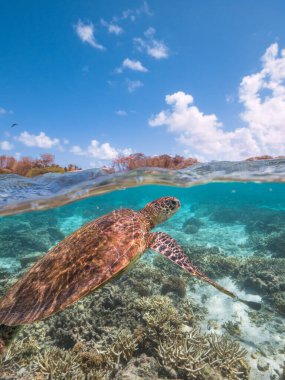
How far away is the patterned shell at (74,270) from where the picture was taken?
3.37m

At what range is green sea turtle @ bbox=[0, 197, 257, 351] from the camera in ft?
11.1

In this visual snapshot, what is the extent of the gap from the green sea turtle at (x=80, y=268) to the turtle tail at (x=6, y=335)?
0.05 feet

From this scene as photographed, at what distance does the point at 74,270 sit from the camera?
12.3ft

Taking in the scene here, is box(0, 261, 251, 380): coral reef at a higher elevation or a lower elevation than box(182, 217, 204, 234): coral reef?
higher

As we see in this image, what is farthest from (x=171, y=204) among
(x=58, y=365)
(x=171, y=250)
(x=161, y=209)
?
(x=58, y=365)

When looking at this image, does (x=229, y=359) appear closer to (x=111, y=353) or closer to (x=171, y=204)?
(x=111, y=353)

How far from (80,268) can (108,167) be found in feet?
40.5

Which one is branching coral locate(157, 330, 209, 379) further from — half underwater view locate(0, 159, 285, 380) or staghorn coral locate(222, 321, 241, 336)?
staghorn coral locate(222, 321, 241, 336)

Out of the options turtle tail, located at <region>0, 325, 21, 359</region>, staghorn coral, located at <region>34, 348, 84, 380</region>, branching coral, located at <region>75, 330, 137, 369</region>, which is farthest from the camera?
branching coral, located at <region>75, 330, 137, 369</region>

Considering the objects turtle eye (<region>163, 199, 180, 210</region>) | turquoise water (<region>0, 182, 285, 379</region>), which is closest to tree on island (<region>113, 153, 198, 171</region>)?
turquoise water (<region>0, 182, 285, 379</region>)

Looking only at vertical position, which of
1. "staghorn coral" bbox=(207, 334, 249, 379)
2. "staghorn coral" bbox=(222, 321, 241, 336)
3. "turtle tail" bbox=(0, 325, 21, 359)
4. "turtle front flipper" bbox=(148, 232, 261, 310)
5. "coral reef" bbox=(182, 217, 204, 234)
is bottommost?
"coral reef" bbox=(182, 217, 204, 234)

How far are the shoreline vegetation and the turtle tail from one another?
11710 millimetres

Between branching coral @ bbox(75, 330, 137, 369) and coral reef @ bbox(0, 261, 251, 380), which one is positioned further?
branching coral @ bbox(75, 330, 137, 369)

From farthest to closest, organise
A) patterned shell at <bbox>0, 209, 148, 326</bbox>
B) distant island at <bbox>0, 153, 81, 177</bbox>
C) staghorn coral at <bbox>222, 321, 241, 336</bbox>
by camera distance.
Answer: distant island at <bbox>0, 153, 81, 177</bbox> < staghorn coral at <bbox>222, 321, 241, 336</bbox> < patterned shell at <bbox>0, 209, 148, 326</bbox>
